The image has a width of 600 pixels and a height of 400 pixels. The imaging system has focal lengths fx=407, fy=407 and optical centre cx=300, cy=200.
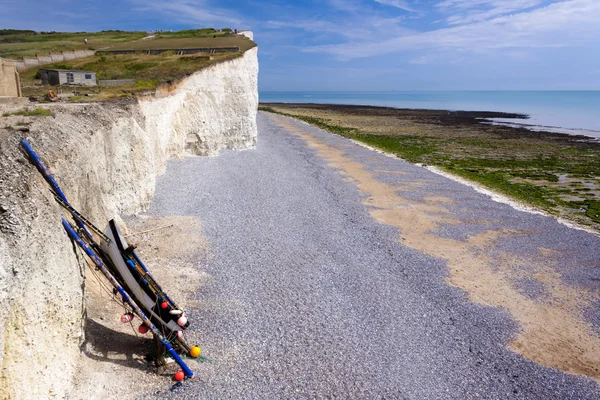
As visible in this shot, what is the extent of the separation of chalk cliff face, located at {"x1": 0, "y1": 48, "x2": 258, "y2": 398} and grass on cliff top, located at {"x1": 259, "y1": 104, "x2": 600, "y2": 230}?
22.8 m

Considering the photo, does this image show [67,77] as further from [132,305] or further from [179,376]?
[179,376]

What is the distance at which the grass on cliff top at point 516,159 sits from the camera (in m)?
26.3

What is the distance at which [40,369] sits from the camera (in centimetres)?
668

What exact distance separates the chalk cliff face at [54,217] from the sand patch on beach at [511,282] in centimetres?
1079

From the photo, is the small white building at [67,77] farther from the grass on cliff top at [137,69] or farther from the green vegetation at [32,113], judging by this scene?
the green vegetation at [32,113]

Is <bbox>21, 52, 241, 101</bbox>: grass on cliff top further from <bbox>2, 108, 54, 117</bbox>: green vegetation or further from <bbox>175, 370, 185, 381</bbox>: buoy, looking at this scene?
<bbox>175, 370, 185, 381</bbox>: buoy

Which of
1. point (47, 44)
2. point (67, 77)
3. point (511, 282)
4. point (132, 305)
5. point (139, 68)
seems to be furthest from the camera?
point (47, 44)

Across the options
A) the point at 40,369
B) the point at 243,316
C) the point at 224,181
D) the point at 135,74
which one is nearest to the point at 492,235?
the point at 243,316

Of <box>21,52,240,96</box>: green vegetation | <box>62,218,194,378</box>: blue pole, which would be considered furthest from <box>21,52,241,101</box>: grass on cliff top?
<box>62,218,194,378</box>: blue pole

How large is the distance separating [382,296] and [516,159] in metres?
34.6

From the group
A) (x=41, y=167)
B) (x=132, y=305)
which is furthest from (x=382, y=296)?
(x=41, y=167)

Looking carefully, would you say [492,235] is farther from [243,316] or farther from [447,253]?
[243,316]

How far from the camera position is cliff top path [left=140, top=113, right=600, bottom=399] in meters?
9.34

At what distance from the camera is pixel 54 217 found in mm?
7605
